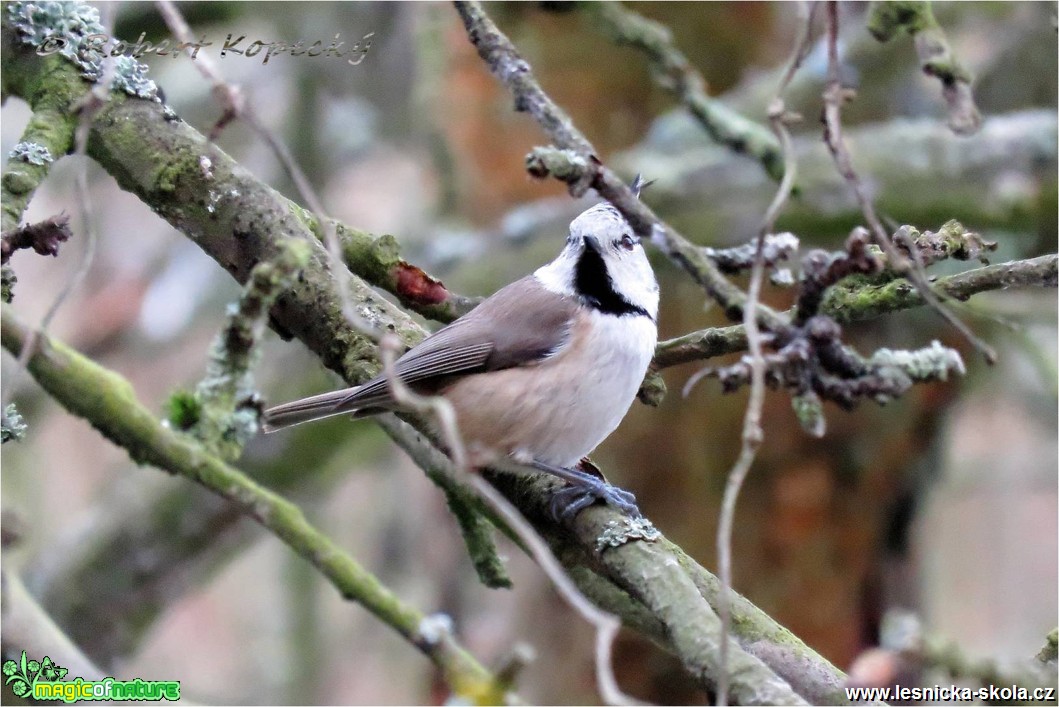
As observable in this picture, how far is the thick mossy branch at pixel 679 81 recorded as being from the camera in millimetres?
3971

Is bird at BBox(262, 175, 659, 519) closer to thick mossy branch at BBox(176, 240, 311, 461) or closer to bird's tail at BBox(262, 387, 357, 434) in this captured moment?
bird's tail at BBox(262, 387, 357, 434)

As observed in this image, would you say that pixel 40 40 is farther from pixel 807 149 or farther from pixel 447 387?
pixel 807 149

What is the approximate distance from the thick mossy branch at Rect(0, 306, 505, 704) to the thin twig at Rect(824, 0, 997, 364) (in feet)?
4.00

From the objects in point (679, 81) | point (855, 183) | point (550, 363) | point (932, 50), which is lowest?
point (855, 183)

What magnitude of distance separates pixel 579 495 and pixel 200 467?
3.22 ft

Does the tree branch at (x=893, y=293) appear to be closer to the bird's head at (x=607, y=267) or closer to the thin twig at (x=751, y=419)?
the thin twig at (x=751, y=419)

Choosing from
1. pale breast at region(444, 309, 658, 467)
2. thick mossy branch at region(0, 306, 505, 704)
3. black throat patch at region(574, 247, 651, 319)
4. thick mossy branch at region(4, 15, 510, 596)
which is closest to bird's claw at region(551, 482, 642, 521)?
pale breast at region(444, 309, 658, 467)

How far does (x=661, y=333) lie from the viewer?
6246 mm

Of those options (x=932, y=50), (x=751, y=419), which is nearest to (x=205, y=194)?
(x=751, y=419)

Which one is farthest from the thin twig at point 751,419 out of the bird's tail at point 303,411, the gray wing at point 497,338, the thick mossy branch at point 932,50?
the bird's tail at point 303,411

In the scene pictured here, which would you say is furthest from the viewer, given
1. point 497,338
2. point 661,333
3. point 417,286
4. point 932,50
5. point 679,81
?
point 661,333

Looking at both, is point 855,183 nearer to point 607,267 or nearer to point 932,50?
point 932,50

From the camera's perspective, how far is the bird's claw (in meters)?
2.69

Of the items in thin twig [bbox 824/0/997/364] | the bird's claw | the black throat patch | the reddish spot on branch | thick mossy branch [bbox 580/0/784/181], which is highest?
thick mossy branch [bbox 580/0/784/181]
